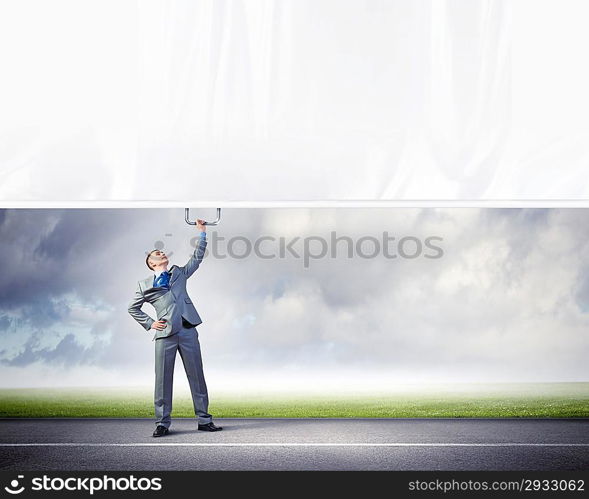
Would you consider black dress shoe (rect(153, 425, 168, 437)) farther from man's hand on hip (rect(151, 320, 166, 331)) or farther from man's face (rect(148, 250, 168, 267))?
man's face (rect(148, 250, 168, 267))

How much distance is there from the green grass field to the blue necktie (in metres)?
0.95

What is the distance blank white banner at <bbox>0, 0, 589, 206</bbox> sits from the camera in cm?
178

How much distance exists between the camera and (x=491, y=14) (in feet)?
6.07

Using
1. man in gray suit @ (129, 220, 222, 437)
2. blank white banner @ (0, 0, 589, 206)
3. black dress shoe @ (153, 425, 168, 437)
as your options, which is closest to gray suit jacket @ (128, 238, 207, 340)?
man in gray suit @ (129, 220, 222, 437)

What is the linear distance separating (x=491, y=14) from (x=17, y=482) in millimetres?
2143

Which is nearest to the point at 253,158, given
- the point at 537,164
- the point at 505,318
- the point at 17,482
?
the point at 537,164

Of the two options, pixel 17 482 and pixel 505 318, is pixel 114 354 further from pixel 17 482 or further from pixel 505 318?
pixel 505 318

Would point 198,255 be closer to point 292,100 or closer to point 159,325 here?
point 159,325

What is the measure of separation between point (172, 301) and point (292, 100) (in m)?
1.11

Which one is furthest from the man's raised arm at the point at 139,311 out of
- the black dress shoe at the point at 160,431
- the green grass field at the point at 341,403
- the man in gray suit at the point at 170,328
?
the green grass field at the point at 341,403

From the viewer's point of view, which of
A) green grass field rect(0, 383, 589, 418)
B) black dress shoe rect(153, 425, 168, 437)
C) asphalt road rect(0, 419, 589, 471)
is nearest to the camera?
asphalt road rect(0, 419, 589, 471)

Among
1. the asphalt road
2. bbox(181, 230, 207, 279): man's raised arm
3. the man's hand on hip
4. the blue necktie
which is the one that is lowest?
the asphalt road

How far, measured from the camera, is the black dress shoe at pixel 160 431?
2.56m

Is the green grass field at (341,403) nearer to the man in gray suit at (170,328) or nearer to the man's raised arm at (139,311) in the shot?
the man in gray suit at (170,328)
